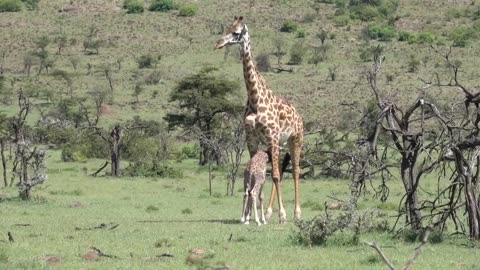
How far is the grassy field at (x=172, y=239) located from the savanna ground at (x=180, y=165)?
1.0 inches

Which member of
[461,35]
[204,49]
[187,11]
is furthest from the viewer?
[187,11]

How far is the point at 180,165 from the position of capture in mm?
37719

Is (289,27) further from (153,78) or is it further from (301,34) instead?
(153,78)

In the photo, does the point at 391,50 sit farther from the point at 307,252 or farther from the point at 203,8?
the point at 307,252

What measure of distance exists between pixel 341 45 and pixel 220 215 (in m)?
57.3

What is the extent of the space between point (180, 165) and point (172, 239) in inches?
993

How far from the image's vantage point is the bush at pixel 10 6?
279ft

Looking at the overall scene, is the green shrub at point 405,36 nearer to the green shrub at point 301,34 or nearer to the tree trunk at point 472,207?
the green shrub at point 301,34

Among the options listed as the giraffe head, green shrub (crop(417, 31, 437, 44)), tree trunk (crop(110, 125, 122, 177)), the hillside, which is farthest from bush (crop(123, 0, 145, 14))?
the giraffe head

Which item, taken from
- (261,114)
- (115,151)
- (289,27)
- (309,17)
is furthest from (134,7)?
(261,114)

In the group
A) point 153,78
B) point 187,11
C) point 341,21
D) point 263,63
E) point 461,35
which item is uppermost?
point 187,11

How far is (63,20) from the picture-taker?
271 ft

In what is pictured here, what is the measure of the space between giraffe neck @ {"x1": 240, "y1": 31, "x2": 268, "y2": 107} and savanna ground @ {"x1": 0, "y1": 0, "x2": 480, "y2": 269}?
2.29 metres

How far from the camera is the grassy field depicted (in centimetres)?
1040
